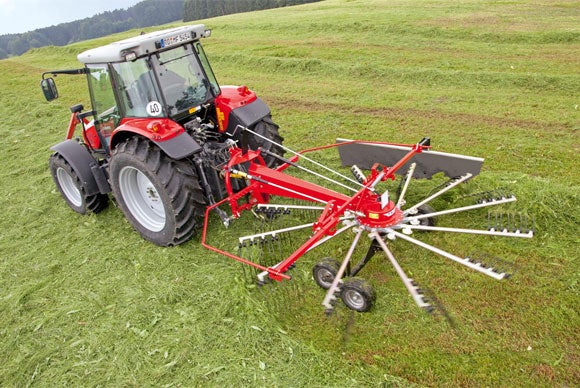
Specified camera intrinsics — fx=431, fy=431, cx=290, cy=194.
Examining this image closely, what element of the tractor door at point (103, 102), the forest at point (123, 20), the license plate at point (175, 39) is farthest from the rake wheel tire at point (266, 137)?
the forest at point (123, 20)

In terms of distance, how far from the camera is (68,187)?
5996 millimetres

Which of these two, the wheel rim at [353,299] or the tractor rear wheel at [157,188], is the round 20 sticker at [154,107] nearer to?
the tractor rear wheel at [157,188]

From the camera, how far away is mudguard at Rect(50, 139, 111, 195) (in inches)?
212

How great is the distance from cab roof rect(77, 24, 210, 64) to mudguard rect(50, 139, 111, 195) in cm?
123

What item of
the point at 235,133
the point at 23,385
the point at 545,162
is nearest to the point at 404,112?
the point at 545,162

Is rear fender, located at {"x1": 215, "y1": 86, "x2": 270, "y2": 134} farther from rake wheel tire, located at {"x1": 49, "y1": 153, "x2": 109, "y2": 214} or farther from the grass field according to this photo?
rake wheel tire, located at {"x1": 49, "y1": 153, "x2": 109, "y2": 214}

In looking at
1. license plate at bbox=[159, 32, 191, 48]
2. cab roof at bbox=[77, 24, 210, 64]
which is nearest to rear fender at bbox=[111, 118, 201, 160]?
cab roof at bbox=[77, 24, 210, 64]

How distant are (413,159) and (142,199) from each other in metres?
3.26

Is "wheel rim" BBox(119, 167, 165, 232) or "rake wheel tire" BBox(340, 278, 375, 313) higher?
"wheel rim" BBox(119, 167, 165, 232)

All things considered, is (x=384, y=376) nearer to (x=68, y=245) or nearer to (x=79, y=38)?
(x=68, y=245)

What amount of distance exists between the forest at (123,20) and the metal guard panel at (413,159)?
5160 centimetres

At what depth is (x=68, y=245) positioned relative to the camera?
5230 mm

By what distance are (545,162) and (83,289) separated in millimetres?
5920

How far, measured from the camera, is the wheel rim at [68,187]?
5863mm
